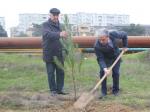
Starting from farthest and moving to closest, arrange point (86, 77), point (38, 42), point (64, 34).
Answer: point (38, 42), point (86, 77), point (64, 34)

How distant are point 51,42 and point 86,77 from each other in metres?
2.98

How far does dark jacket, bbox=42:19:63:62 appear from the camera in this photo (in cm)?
920

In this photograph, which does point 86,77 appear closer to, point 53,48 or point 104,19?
point 53,48

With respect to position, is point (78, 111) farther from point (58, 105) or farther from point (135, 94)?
point (135, 94)

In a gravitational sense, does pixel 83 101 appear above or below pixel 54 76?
below

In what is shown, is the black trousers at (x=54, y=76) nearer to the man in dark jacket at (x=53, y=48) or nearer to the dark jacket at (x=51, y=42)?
the man in dark jacket at (x=53, y=48)

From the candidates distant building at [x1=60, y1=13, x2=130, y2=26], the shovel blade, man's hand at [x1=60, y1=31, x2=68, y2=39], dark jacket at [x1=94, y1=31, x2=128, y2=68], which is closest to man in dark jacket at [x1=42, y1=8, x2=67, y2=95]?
man's hand at [x1=60, y1=31, x2=68, y2=39]

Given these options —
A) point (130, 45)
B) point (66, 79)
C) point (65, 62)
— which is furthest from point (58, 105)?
point (130, 45)

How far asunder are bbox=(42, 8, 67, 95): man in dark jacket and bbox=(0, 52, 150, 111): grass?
0.81 meters

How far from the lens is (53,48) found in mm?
9312

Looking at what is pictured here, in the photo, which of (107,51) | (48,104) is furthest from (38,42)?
(48,104)

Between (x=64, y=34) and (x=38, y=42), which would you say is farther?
(x=38, y=42)

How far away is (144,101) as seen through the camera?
28.5 feet

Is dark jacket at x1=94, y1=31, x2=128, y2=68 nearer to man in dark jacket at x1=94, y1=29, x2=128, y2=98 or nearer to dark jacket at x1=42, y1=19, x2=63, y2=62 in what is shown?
man in dark jacket at x1=94, y1=29, x2=128, y2=98
